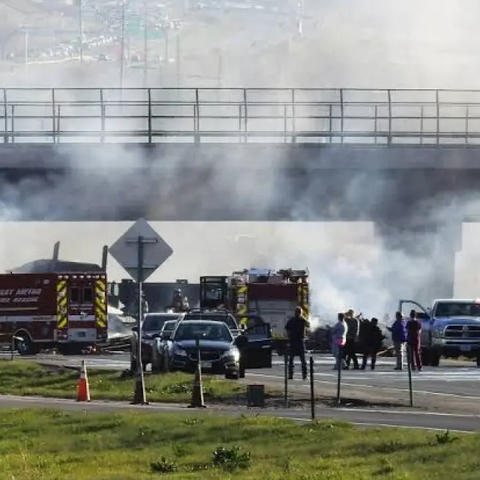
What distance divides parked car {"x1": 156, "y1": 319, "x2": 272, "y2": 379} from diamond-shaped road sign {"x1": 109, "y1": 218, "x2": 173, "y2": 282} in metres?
7.29

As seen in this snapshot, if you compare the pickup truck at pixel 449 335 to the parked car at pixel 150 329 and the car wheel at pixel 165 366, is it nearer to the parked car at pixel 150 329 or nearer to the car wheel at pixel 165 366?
the parked car at pixel 150 329

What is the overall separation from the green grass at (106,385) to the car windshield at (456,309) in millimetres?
11237

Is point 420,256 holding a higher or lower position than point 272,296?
higher

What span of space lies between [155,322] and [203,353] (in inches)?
247

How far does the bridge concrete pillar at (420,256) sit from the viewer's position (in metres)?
54.3

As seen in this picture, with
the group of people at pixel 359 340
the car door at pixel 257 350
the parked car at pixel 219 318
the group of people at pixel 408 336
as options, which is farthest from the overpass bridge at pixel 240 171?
the car door at pixel 257 350

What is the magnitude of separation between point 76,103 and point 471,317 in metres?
13.1

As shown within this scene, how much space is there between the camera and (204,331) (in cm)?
3553

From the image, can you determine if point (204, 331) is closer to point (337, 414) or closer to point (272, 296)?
point (337, 414)

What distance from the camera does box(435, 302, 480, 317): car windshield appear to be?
146 feet

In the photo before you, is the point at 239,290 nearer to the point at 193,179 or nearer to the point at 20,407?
the point at 193,179

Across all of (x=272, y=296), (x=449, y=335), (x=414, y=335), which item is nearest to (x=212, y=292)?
(x=272, y=296)

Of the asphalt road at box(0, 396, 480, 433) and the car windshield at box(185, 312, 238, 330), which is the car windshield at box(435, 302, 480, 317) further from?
the asphalt road at box(0, 396, 480, 433)

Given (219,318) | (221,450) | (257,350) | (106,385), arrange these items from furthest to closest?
(219,318)
(257,350)
(106,385)
(221,450)
